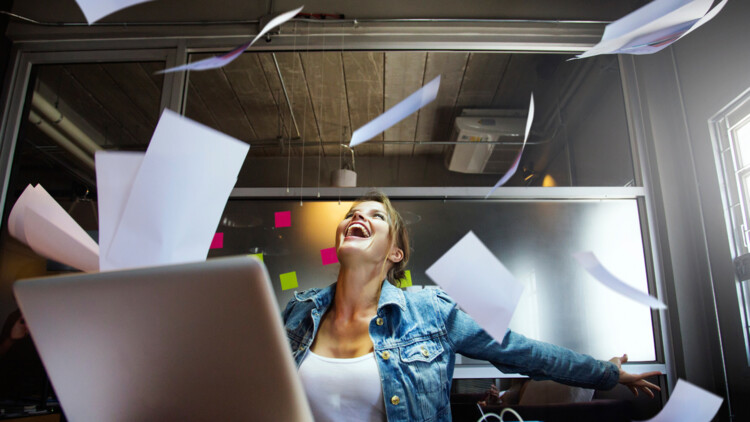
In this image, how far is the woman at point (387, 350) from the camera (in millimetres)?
1131

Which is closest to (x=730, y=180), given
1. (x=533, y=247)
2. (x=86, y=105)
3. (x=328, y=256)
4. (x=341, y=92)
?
(x=533, y=247)

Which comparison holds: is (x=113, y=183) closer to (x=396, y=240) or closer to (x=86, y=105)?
(x=396, y=240)

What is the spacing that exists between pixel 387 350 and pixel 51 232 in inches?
33.4

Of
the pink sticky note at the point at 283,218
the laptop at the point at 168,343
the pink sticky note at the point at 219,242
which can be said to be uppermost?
the pink sticky note at the point at 283,218

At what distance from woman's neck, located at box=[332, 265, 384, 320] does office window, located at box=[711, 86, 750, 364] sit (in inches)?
51.6

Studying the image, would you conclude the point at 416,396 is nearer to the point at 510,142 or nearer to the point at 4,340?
the point at 510,142

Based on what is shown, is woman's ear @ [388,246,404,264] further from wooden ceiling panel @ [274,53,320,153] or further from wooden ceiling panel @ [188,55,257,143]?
wooden ceiling panel @ [188,55,257,143]

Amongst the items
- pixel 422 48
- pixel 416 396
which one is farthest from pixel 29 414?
pixel 422 48

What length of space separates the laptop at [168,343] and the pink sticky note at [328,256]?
1.66 m

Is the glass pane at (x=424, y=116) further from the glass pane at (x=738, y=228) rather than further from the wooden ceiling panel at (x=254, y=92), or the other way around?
the glass pane at (x=738, y=228)

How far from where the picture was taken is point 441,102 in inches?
95.5

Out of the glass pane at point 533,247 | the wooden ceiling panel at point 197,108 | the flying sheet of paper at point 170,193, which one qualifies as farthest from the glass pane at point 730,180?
the wooden ceiling panel at point 197,108

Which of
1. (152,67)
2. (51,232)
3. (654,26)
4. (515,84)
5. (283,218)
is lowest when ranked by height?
(51,232)

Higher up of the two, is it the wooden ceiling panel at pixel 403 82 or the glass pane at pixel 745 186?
the wooden ceiling panel at pixel 403 82
